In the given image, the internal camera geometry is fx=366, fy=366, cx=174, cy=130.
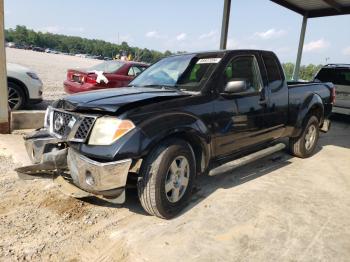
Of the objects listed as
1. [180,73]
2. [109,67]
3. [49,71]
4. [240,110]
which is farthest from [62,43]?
[240,110]

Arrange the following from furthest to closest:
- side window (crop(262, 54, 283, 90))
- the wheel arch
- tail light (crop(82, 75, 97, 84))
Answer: tail light (crop(82, 75, 97, 84)) < the wheel arch < side window (crop(262, 54, 283, 90))

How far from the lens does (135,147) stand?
135 inches

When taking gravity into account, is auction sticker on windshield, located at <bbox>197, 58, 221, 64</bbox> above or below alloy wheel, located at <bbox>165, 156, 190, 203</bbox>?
above

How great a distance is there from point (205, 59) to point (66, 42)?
15127 centimetres

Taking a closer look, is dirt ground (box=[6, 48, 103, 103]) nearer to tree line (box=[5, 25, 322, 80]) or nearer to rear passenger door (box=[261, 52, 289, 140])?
A: rear passenger door (box=[261, 52, 289, 140])

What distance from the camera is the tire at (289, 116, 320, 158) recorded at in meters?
6.55

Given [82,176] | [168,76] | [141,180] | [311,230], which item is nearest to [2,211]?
[82,176]

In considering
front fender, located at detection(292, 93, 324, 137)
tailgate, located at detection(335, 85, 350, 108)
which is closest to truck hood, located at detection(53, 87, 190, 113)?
front fender, located at detection(292, 93, 324, 137)

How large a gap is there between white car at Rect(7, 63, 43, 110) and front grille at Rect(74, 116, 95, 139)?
599cm

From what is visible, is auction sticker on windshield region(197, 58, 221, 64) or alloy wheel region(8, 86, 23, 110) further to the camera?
alloy wheel region(8, 86, 23, 110)

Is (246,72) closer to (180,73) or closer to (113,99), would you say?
(180,73)

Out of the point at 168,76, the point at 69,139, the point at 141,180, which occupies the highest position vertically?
the point at 168,76

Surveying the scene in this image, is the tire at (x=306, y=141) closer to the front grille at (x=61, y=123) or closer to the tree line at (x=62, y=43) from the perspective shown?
the front grille at (x=61, y=123)

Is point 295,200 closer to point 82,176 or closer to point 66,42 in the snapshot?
point 82,176
